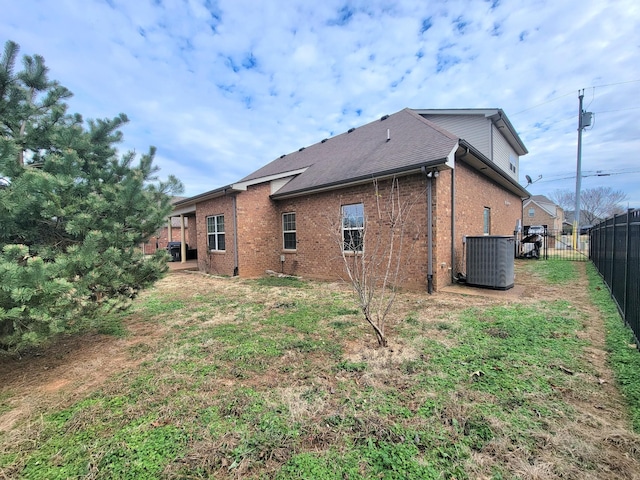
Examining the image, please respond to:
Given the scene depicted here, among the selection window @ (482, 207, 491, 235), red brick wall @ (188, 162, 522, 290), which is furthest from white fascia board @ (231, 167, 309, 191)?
window @ (482, 207, 491, 235)

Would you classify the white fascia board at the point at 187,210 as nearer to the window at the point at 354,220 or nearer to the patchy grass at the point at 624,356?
the window at the point at 354,220

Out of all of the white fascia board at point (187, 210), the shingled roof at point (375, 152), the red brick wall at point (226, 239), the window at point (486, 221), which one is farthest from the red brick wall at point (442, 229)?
the white fascia board at point (187, 210)

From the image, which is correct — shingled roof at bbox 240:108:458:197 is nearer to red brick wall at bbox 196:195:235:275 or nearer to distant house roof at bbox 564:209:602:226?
red brick wall at bbox 196:195:235:275

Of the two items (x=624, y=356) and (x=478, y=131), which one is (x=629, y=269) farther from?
(x=478, y=131)

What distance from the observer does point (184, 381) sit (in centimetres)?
302

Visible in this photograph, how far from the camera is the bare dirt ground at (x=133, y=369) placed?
6.51 feet

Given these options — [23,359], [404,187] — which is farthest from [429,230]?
[23,359]

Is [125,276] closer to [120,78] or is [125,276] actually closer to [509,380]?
[509,380]

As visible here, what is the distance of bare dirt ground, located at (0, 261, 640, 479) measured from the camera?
1.98 meters

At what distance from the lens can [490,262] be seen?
723cm

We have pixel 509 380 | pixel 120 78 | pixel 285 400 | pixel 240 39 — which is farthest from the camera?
pixel 240 39

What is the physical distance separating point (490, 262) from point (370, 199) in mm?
3631

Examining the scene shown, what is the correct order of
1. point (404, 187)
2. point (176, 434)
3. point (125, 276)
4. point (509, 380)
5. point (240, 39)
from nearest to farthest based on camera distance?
point (176, 434), point (509, 380), point (125, 276), point (404, 187), point (240, 39)

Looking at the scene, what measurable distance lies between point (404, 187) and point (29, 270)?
733 centimetres
